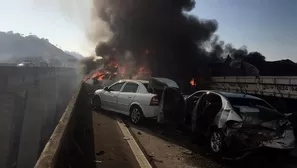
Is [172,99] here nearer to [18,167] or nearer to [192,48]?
[18,167]

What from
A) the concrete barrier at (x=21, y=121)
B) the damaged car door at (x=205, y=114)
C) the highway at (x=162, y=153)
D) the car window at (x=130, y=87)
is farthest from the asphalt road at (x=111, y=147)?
the concrete barrier at (x=21, y=121)

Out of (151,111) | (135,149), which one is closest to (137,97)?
(151,111)

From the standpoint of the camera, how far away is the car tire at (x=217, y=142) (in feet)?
22.0

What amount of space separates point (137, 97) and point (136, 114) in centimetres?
57

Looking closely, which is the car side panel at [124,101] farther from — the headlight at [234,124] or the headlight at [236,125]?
the headlight at [236,125]

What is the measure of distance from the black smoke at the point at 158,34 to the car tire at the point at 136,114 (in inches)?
663

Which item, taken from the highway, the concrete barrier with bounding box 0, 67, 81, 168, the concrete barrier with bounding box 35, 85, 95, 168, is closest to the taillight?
the highway

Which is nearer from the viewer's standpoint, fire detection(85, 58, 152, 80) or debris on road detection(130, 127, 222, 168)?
debris on road detection(130, 127, 222, 168)

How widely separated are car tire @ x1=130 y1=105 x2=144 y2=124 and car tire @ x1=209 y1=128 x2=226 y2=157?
130 inches

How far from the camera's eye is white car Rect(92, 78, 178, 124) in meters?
9.81

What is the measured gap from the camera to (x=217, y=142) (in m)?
6.90

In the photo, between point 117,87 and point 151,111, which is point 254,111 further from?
point 117,87

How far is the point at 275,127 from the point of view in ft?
20.4

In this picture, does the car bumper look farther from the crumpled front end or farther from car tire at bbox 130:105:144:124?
the crumpled front end
